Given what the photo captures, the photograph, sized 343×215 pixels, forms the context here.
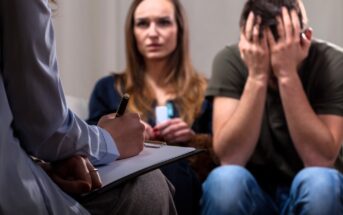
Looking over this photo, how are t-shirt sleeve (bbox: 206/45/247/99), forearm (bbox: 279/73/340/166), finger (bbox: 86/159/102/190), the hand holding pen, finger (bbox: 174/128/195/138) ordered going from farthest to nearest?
finger (bbox: 174/128/195/138), t-shirt sleeve (bbox: 206/45/247/99), forearm (bbox: 279/73/340/166), the hand holding pen, finger (bbox: 86/159/102/190)

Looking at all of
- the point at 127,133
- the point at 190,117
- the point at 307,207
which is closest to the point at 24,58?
the point at 127,133

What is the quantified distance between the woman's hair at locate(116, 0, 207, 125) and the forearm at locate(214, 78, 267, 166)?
32 cm

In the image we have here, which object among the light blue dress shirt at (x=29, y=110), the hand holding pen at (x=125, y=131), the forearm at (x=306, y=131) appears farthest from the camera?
the forearm at (x=306, y=131)

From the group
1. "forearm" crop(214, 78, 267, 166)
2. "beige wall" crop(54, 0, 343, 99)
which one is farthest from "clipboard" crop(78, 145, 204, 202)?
"beige wall" crop(54, 0, 343, 99)

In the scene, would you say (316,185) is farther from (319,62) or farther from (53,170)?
(53,170)

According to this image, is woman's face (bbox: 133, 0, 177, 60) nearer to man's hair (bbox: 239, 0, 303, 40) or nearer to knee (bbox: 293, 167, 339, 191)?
man's hair (bbox: 239, 0, 303, 40)

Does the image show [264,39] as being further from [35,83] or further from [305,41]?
[35,83]

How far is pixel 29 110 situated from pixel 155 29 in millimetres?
1229

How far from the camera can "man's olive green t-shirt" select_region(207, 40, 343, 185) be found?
1.50 meters

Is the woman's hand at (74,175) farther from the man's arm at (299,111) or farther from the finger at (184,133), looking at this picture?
the finger at (184,133)

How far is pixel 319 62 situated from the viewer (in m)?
1.53

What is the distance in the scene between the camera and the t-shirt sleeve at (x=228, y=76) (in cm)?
159

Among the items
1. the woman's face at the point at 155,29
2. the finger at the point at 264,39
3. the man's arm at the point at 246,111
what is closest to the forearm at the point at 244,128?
the man's arm at the point at 246,111

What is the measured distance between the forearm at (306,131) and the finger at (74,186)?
2.72 feet
